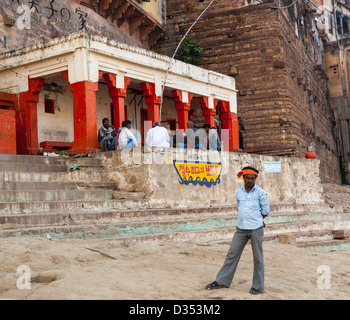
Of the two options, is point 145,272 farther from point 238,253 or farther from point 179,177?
point 179,177

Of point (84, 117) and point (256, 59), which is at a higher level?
point (256, 59)

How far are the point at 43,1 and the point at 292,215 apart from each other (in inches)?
391

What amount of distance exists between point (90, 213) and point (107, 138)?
4.16 m

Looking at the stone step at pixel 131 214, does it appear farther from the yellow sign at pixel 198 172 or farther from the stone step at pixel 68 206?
the yellow sign at pixel 198 172

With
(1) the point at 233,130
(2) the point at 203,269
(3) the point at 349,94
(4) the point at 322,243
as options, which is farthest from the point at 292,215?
(3) the point at 349,94

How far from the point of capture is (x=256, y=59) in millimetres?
21031

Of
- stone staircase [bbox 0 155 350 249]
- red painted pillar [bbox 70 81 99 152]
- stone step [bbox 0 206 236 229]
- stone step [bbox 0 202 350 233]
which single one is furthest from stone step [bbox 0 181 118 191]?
red painted pillar [bbox 70 81 99 152]

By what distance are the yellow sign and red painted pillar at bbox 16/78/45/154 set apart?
14.5 feet

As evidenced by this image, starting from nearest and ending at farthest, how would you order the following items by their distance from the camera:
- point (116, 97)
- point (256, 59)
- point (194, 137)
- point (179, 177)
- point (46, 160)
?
1. point (46, 160)
2. point (179, 177)
3. point (116, 97)
4. point (194, 137)
5. point (256, 59)

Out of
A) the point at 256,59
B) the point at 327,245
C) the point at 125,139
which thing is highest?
the point at 256,59

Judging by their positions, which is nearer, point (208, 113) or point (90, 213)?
point (90, 213)

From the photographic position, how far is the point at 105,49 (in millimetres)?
13180

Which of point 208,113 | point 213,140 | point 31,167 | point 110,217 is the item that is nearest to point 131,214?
point 110,217

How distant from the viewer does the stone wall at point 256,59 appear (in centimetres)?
2059
